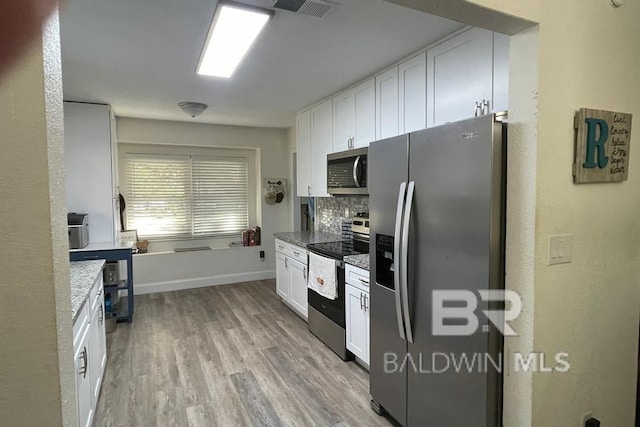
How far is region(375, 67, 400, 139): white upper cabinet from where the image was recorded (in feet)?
9.08

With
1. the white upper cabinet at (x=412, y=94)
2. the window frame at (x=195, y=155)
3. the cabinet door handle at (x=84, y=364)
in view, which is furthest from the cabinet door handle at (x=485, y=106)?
the window frame at (x=195, y=155)

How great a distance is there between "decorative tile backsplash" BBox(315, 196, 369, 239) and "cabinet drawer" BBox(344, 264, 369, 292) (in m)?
1.02

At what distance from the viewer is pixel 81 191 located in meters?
3.93

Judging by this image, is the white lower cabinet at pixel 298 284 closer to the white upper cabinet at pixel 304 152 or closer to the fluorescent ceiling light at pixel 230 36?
the white upper cabinet at pixel 304 152

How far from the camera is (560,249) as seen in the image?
144 centimetres

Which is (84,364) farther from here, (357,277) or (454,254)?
(454,254)

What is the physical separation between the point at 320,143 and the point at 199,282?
289 centimetres

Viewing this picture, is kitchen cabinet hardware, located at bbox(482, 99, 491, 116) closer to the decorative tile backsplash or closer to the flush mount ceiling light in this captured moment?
the decorative tile backsplash

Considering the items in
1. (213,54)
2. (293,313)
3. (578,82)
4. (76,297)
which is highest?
(213,54)

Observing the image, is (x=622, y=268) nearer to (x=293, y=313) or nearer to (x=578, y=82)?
(x=578, y=82)

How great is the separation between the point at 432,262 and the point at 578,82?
97cm

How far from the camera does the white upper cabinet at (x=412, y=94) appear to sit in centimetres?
249

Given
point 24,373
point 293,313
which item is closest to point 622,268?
point 24,373

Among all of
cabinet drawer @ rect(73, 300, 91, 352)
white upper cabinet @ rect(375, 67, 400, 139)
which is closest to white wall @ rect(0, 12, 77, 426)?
cabinet drawer @ rect(73, 300, 91, 352)
